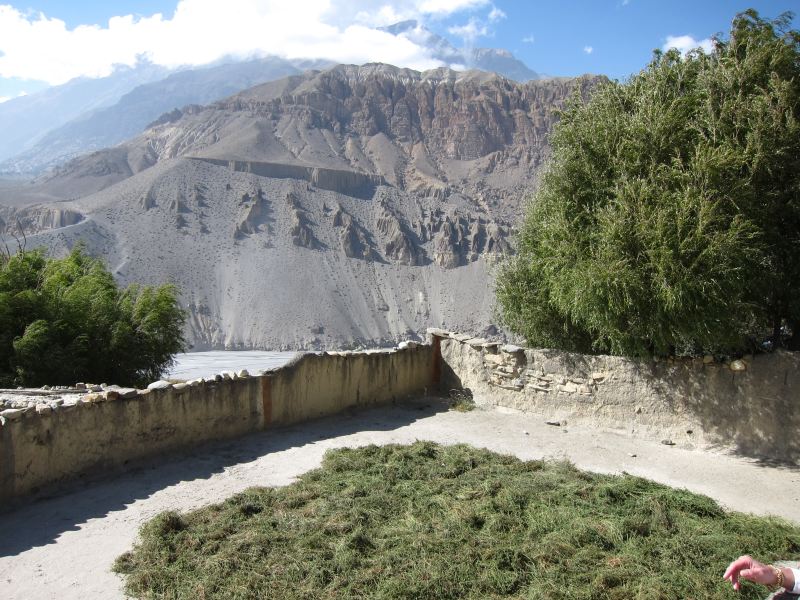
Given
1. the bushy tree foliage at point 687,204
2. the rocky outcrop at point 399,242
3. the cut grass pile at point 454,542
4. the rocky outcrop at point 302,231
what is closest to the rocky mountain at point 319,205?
the rocky outcrop at point 399,242

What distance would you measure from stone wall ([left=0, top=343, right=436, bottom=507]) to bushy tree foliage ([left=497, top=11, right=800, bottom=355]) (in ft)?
14.5

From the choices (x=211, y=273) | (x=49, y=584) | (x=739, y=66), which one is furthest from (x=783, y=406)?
(x=211, y=273)

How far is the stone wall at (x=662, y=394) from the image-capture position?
1091cm

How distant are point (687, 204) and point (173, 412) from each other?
29.9 ft

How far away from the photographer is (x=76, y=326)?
14.2m

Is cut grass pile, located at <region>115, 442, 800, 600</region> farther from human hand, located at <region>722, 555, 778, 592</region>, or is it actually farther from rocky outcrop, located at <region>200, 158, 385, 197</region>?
rocky outcrop, located at <region>200, 158, 385, 197</region>

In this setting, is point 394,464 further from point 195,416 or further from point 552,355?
point 552,355

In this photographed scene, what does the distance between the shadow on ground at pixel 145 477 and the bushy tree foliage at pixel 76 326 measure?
16.1 feet

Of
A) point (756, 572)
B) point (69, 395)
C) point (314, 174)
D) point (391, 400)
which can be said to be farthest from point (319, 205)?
point (756, 572)

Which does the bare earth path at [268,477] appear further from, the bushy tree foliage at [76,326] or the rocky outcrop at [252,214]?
the rocky outcrop at [252,214]

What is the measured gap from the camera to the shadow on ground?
310 inches

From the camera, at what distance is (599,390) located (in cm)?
1277

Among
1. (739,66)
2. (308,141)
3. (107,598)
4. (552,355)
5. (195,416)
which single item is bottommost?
(107,598)

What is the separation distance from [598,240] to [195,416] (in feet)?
25.6
